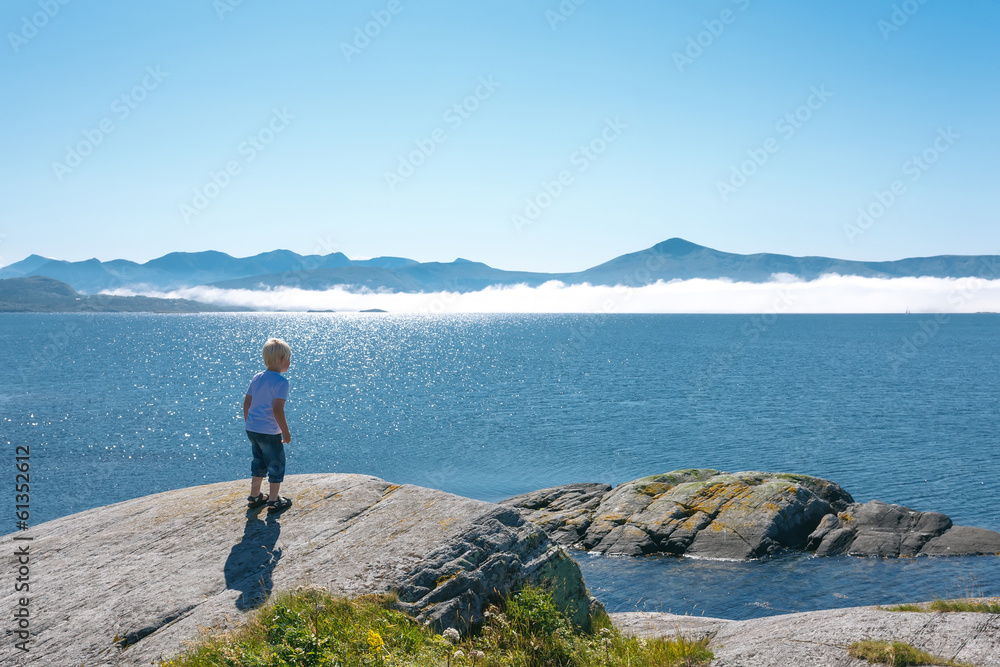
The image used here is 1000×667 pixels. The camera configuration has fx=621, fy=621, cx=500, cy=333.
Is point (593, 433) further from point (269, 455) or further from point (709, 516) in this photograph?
point (269, 455)

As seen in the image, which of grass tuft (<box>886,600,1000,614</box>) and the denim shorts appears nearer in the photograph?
grass tuft (<box>886,600,1000,614</box>)

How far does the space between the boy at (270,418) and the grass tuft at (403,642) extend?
2.98 metres

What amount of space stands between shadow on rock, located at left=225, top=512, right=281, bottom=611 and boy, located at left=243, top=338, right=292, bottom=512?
0.53m

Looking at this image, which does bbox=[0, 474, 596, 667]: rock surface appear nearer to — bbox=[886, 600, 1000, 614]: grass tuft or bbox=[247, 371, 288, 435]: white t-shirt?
bbox=[247, 371, 288, 435]: white t-shirt

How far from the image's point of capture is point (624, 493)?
31328mm

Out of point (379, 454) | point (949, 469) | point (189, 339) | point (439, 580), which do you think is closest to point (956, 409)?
point (949, 469)

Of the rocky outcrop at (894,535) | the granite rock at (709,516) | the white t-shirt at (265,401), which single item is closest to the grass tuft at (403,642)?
the white t-shirt at (265,401)

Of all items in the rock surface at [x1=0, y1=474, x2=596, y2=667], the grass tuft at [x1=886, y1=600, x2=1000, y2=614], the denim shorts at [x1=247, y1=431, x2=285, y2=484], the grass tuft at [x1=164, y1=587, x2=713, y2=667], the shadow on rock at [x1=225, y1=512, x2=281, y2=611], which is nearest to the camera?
the grass tuft at [x1=164, y1=587, x2=713, y2=667]

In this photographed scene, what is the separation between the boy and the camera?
369 inches

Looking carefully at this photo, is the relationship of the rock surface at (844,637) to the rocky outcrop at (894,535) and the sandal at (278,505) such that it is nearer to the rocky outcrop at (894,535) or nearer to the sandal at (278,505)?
the sandal at (278,505)

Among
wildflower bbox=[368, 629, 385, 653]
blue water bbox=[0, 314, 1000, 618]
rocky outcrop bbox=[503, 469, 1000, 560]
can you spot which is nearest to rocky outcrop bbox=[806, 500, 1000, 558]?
rocky outcrop bbox=[503, 469, 1000, 560]

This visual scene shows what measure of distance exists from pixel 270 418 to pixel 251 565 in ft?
7.57

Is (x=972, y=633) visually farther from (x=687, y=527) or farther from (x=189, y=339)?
(x=189, y=339)

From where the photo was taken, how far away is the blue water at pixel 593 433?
2478 centimetres
